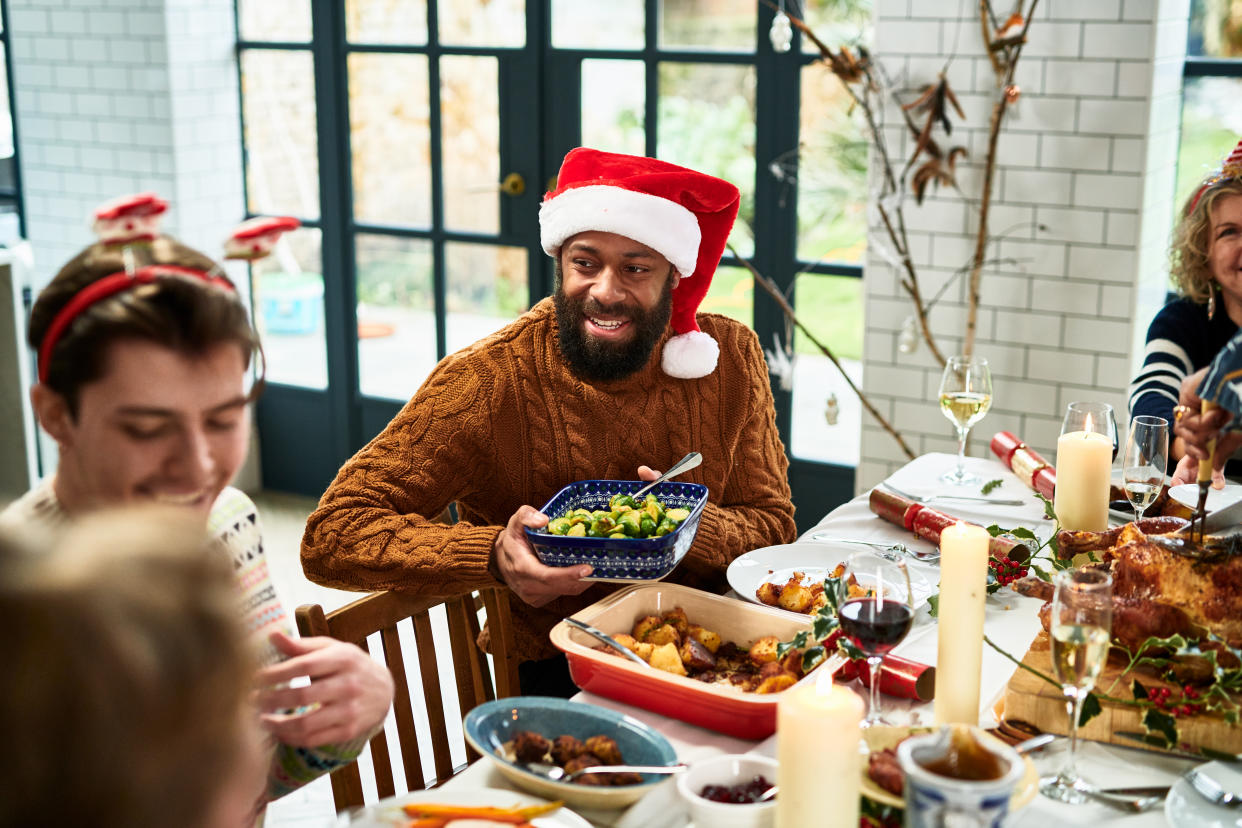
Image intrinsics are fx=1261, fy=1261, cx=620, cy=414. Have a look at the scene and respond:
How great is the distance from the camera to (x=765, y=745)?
4.76 ft

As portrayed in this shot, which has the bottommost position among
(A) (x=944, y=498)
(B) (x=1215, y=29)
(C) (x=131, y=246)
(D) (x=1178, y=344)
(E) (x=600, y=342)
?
(A) (x=944, y=498)

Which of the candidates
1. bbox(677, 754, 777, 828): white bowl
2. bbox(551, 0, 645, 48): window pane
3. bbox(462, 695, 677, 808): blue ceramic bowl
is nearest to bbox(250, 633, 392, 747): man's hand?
bbox(462, 695, 677, 808): blue ceramic bowl

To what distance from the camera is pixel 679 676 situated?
4.91 ft

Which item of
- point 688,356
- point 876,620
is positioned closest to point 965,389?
point 688,356

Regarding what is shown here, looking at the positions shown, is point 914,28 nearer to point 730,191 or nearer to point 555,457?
point 730,191

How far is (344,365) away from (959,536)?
3.69 meters

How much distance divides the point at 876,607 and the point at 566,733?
1.22ft

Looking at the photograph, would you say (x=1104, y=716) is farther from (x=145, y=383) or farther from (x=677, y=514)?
(x=145, y=383)

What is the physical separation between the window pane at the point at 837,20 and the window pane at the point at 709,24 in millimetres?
152

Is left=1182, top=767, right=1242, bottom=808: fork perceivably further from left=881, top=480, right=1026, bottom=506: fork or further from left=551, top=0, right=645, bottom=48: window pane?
left=551, top=0, right=645, bottom=48: window pane

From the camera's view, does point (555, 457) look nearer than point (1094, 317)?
Yes

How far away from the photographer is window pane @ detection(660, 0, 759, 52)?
3.84 metres

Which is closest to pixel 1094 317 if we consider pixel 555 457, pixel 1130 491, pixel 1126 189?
pixel 1126 189

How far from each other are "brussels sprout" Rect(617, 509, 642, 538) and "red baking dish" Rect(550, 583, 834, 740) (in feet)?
0.27
